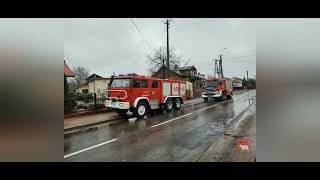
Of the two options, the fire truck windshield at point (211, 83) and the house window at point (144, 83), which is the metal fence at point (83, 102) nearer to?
the house window at point (144, 83)

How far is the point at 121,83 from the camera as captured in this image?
20.9 ft

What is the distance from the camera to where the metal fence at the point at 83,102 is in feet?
13.8

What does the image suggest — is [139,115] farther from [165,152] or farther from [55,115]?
[55,115]

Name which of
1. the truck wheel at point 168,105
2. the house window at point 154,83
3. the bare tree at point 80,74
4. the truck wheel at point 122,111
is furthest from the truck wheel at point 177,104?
the bare tree at point 80,74

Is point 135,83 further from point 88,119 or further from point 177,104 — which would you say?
point 177,104

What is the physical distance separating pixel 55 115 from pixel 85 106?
105 inches

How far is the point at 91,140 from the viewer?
14.2ft

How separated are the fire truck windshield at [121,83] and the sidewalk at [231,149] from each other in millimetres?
3298

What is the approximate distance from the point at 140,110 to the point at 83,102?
1984 millimetres

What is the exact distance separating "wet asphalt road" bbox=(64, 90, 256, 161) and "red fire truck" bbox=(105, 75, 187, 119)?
0.50 m

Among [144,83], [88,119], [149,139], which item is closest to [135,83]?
[144,83]

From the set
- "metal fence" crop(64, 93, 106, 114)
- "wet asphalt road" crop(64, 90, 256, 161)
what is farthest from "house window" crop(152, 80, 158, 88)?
"metal fence" crop(64, 93, 106, 114)

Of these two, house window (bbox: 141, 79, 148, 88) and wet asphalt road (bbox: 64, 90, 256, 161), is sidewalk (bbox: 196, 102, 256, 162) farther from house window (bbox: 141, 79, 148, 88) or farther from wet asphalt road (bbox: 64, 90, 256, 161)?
house window (bbox: 141, 79, 148, 88)
